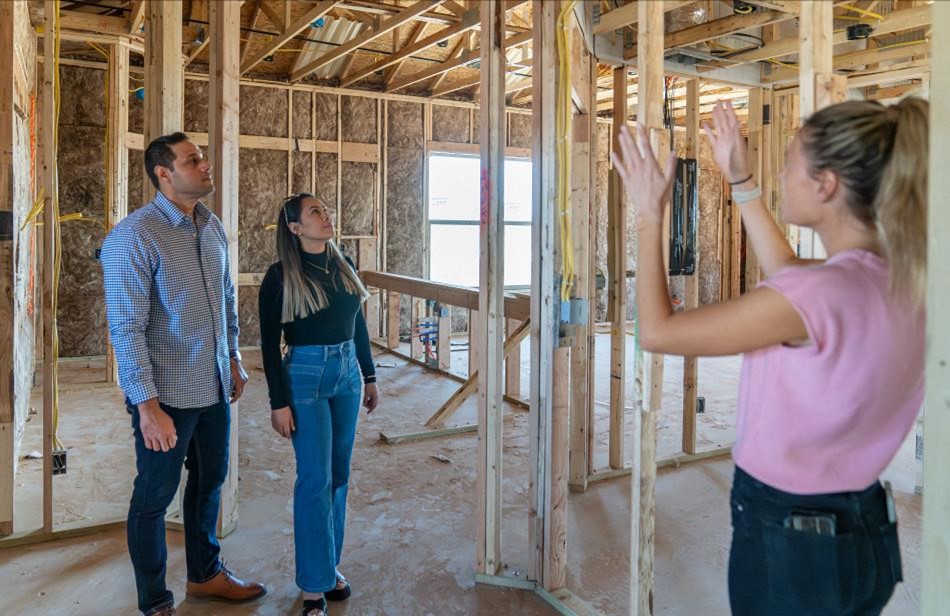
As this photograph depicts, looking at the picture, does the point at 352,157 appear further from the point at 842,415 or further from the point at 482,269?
the point at 842,415

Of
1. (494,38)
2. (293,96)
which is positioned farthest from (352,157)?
(494,38)

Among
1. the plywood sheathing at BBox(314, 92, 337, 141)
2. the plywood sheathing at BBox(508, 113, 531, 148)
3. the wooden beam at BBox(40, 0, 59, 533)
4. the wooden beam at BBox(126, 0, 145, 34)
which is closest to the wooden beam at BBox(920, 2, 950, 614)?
the wooden beam at BBox(40, 0, 59, 533)

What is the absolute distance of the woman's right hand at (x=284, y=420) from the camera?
2.35 metres

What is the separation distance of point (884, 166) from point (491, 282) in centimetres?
171

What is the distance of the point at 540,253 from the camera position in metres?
2.64

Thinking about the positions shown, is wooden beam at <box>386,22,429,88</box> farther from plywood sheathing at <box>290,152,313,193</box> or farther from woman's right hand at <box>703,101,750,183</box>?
woman's right hand at <box>703,101,750,183</box>

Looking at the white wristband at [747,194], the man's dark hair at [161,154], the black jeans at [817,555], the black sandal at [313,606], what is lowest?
the black sandal at [313,606]

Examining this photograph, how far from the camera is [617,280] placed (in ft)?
12.5

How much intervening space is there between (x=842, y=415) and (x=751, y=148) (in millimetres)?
3845

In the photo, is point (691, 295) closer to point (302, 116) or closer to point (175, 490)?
point (175, 490)

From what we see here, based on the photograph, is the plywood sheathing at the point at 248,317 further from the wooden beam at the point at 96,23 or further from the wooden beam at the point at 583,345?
the wooden beam at the point at 583,345

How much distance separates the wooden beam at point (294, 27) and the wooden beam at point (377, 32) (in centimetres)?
42

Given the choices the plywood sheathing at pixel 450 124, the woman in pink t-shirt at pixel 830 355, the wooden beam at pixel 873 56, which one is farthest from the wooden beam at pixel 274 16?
the woman in pink t-shirt at pixel 830 355

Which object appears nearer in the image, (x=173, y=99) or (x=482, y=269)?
(x=482, y=269)
